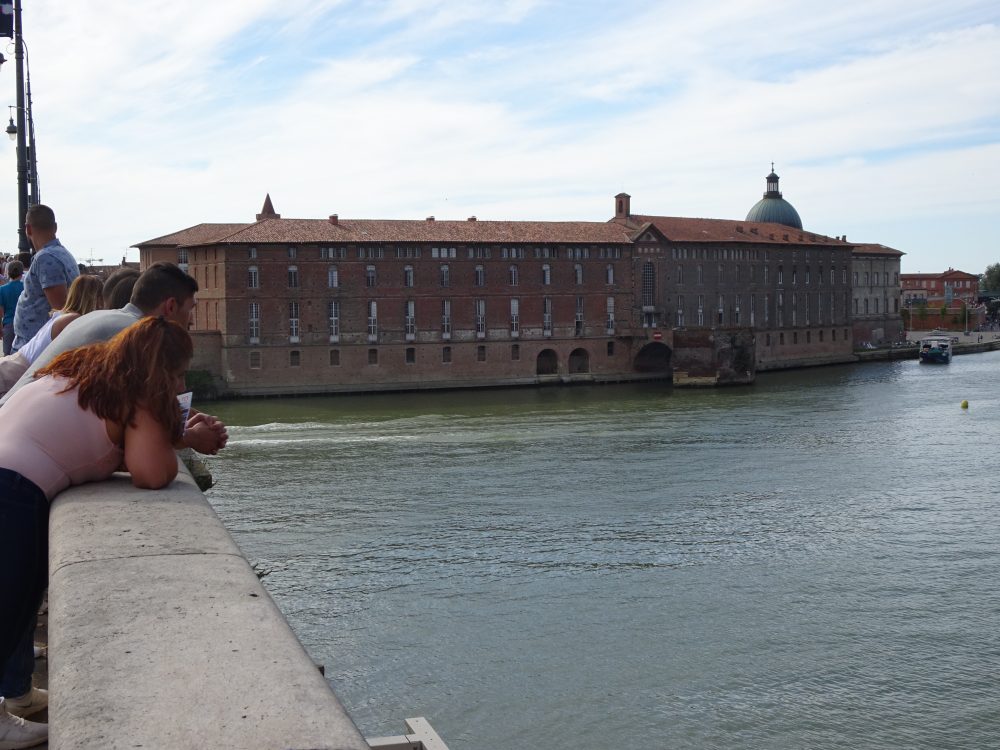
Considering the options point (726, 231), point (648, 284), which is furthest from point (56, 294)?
point (726, 231)

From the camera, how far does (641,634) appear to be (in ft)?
53.6

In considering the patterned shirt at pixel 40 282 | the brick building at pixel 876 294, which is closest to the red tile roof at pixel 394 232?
the brick building at pixel 876 294

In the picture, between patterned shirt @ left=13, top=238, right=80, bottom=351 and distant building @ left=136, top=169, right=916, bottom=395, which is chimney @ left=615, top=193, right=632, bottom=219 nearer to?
distant building @ left=136, top=169, right=916, bottom=395

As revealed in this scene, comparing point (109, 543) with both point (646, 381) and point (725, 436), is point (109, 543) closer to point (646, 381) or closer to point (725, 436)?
point (725, 436)

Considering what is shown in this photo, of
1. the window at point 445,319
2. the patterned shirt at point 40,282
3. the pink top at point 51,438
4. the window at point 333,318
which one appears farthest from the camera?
the window at point 445,319

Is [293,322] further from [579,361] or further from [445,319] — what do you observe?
[579,361]

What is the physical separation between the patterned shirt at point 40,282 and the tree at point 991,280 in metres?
164

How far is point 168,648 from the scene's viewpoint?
8.31ft

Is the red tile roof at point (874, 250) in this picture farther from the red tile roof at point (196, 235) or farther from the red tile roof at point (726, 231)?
the red tile roof at point (196, 235)

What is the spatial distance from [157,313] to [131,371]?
920 millimetres

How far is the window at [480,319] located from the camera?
60.0 m

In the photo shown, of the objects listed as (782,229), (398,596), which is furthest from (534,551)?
(782,229)

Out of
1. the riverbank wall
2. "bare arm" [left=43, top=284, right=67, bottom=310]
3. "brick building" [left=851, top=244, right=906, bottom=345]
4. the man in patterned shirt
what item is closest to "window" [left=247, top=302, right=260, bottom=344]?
the man in patterned shirt

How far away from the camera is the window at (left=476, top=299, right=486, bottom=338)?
197 feet
